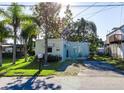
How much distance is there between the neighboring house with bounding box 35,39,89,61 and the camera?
35.0 m

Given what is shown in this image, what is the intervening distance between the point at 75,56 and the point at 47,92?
31.9 meters

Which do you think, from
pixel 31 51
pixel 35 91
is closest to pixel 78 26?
pixel 31 51

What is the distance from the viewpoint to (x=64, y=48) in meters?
37.2

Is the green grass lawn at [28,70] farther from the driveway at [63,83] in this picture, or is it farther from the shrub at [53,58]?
the shrub at [53,58]

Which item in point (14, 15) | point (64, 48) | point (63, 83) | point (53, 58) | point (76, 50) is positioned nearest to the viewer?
point (63, 83)

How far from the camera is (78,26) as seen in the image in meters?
64.6

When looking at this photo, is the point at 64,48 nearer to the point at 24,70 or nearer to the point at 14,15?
the point at 14,15

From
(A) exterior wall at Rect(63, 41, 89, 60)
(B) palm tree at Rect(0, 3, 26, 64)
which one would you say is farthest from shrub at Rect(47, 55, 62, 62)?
(A) exterior wall at Rect(63, 41, 89, 60)

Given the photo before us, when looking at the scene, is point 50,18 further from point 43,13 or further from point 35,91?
point 35,91

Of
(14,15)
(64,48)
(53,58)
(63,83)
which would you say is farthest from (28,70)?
(64,48)

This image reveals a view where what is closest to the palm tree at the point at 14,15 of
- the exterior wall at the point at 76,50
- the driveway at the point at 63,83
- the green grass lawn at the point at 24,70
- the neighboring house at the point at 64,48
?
the green grass lawn at the point at 24,70

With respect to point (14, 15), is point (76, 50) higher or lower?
lower

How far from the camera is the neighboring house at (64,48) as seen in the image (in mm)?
35031

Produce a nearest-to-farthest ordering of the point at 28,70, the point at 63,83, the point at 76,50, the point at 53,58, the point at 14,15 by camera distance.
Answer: the point at 63,83 → the point at 28,70 → the point at 14,15 → the point at 53,58 → the point at 76,50
